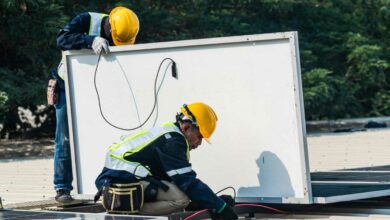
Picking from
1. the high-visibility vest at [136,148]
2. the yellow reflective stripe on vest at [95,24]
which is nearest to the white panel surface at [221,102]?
the yellow reflective stripe on vest at [95,24]

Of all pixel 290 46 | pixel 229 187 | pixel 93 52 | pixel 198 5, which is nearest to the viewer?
pixel 290 46

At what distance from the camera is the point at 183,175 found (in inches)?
262

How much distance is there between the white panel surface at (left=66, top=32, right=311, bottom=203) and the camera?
687cm

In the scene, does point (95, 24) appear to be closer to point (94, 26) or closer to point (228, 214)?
point (94, 26)

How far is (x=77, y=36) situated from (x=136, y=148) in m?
1.55

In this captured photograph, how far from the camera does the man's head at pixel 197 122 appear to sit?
6.85 m

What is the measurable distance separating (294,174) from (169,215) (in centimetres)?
97

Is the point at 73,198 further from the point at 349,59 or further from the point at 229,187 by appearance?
the point at 349,59

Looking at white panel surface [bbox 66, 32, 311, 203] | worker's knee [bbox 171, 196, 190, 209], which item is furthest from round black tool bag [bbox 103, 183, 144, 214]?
white panel surface [bbox 66, 32, 311, 203]

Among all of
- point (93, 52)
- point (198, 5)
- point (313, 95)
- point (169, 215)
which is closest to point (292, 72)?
point (169, 215)

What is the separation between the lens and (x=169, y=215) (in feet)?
22.7

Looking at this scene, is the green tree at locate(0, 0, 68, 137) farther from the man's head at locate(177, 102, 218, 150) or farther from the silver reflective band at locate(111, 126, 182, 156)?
the man's head at locate(177, 102, 218, 150)

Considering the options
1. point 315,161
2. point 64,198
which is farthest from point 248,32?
point 64,198

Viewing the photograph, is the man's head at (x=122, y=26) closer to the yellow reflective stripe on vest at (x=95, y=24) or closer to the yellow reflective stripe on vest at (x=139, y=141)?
the yellow reflective stripe on vest at (x=95, y=24)
